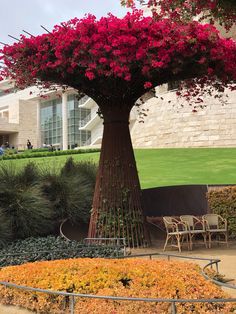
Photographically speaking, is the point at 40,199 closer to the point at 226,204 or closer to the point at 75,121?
the point at 226,204

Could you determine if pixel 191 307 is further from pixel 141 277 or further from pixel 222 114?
pixel 222 114

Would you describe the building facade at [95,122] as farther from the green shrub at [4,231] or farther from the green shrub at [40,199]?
the green shrub at [4,231]

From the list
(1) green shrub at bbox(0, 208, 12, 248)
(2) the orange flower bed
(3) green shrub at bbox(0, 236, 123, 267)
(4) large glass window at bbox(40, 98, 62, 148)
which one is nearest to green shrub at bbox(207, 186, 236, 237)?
(3) green shrub at bbox(0, 236, 123, 267)

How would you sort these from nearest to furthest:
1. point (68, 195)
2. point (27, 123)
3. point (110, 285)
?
point (110, 285) → point (68, 195) → point (27, 123)

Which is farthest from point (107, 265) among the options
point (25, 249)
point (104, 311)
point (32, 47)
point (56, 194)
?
point (56, 194)

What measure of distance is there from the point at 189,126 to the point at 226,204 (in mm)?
19361

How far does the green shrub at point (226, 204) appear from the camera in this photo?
1117 cm

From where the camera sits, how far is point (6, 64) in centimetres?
905

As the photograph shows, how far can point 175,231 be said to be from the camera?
34.2ft

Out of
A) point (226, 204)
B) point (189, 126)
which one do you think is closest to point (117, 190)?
point (226, 204)

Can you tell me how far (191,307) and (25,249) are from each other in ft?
14.4

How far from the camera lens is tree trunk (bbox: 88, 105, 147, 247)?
30.8ft

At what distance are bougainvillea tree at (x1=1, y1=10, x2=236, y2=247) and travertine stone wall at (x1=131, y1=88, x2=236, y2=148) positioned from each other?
1872 cm

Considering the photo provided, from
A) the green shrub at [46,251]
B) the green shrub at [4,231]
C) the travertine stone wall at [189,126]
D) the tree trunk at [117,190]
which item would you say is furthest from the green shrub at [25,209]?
the travertine stone wall at [189,126]
